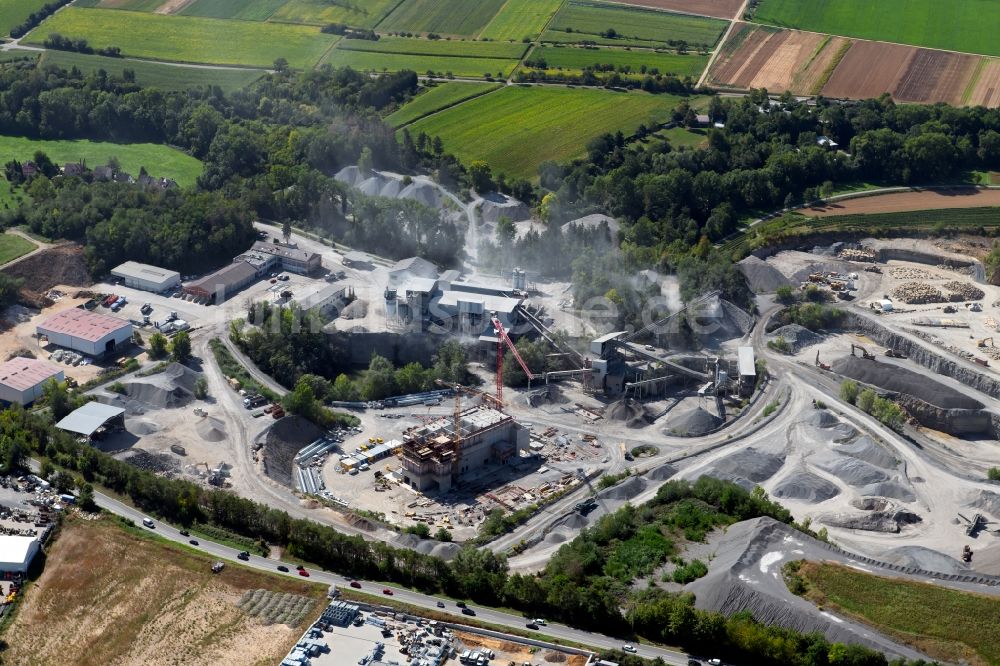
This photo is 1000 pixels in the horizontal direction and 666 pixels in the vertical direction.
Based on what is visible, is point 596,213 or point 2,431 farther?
point 596,213

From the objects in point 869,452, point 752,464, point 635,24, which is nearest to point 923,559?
point 869,452

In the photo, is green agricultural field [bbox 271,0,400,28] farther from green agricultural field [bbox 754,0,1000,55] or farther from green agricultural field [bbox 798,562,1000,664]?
green agricultural field [bbox 798,562,1000,664]

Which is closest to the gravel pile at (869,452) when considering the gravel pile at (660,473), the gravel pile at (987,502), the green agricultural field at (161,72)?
the gravel pile at (987,502)

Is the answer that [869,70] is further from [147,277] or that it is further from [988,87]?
[147,277]

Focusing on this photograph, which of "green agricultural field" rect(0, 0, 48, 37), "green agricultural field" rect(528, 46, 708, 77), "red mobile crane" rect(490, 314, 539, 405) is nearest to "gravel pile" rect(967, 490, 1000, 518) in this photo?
"red mobile crane" rect(490, 314, 539, 405)

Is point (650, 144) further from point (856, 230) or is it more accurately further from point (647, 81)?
point (856, 230)

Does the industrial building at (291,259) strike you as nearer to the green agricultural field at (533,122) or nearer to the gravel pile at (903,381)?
the green agricultural field at (533,122)

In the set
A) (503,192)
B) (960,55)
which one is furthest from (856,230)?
(960,55)
